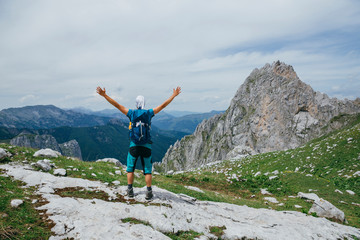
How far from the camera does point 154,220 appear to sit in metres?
8.07

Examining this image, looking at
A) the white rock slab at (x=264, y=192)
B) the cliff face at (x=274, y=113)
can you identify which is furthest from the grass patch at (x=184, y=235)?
the cliff face at (x=274, y=113)

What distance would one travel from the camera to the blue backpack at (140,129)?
9.41 metres

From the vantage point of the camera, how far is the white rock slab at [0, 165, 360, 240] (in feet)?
23.2

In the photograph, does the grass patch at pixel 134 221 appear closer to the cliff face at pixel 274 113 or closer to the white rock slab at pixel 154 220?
the white rock slab at pixel 154 220

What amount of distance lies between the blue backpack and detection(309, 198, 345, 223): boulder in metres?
12.9

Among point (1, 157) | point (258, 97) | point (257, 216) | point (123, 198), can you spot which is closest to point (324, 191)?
point (257, 216)

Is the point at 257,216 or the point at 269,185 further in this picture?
the point at 269,185

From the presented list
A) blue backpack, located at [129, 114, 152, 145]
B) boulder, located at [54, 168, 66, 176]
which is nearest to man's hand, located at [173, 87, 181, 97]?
blue backpack, located at [129, 114, 152, 145]

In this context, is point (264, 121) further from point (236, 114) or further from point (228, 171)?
point (228, 171)

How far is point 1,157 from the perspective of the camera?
46.2 feet

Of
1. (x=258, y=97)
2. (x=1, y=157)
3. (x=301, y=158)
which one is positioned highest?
(x=258, y=97)

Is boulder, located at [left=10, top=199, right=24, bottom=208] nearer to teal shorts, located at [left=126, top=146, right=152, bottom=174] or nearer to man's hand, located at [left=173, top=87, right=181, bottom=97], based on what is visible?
teal shorts, located at [left=126, top=146, right=152, bottom=174]

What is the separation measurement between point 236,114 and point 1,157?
550 ft

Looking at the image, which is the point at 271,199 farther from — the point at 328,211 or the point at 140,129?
the point at 140,129
